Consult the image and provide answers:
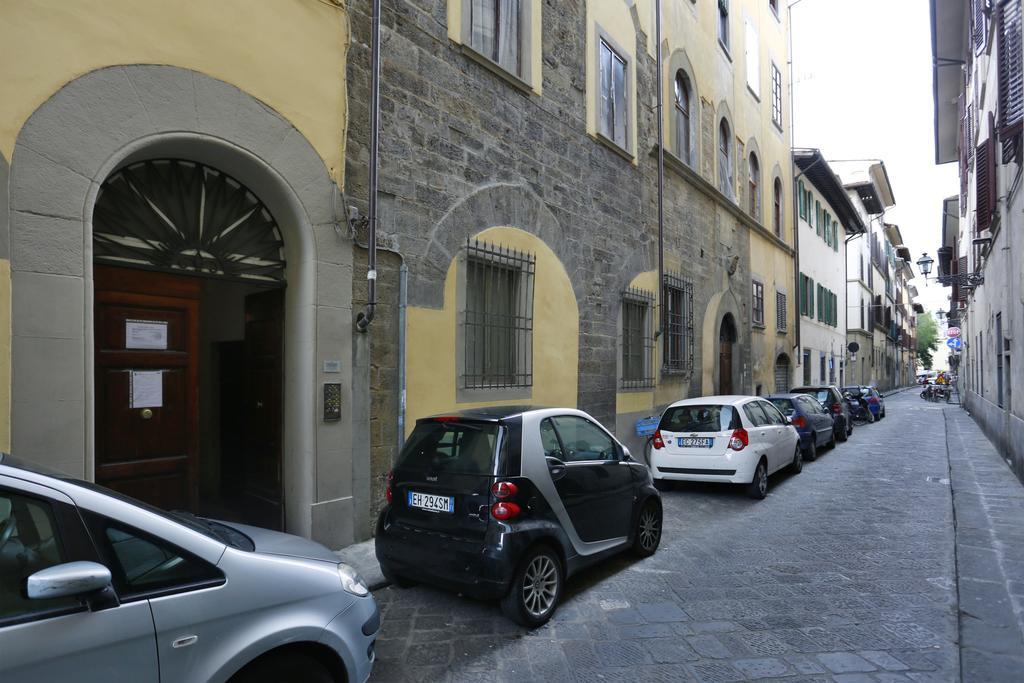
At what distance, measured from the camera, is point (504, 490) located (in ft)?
13.8

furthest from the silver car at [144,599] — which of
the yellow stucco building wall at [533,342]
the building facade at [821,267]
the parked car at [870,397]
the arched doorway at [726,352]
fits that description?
the building facade at [821,267]

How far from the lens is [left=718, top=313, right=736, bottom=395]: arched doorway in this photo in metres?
15.9

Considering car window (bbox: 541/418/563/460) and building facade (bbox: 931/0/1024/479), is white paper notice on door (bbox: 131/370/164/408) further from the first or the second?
building facade (bbox: 931/0/1024/479)

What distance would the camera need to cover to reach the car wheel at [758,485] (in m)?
8.42

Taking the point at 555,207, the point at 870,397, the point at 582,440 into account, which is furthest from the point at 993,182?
the point at 582,440

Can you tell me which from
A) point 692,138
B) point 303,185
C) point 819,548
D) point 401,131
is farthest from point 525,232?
point 692,138

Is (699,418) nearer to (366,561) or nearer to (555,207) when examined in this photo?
(555,207)

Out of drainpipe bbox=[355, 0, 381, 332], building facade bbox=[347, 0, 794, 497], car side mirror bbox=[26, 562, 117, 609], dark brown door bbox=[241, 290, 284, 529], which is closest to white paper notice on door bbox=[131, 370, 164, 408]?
dark brown door bbox=[241, 290, 284, 529]

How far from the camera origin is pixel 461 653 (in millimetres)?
3879

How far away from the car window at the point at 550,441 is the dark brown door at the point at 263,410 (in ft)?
9.40

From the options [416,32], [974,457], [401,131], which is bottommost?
Result: [974,457]

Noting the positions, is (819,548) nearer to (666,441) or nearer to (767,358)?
(666,441)

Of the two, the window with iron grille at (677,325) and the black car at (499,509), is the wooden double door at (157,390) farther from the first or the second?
the window with iron grille at (677,325)

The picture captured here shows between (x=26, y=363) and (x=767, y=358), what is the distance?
61.8ft
